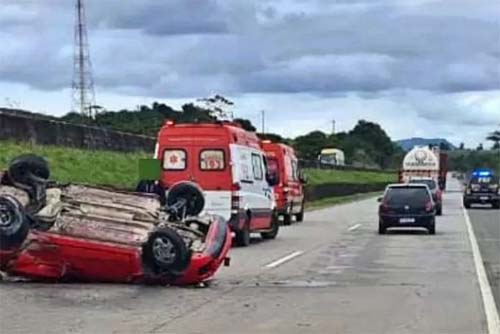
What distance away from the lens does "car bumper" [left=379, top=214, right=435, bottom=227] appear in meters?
36.7

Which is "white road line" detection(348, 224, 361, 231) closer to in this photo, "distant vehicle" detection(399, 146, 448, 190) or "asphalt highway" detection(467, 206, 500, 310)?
"asphalt highway" detection(467, 206, 500, 310)

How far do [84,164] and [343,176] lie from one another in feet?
210

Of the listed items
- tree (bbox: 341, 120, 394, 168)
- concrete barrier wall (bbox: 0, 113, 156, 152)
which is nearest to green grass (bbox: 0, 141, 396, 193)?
concrete barrier wall (bbox: 0, 113, 156, 152)

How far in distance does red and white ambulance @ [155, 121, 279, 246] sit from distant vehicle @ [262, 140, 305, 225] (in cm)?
997

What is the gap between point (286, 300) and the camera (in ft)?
54.6

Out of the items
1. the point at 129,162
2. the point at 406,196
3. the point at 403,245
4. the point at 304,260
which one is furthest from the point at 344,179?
the point at 304,260

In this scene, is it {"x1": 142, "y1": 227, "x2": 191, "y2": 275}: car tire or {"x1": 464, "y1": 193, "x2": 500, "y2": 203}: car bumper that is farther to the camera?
{"x1": 464, "y1": 193, "x2": 500, "y2": 203}: car bumper

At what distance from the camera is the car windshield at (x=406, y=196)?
3712cm

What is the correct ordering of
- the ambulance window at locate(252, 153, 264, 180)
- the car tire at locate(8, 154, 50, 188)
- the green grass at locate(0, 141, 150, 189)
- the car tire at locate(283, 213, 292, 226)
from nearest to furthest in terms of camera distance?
1. the car tire at locate(8, 154, 50, 188)
2. the ambulance window at locate(252, 153, 264, 180)
3. the green grass at locate(0, 141, 150, 189)
4. the car tire at locate(283, 213, 292, 226)

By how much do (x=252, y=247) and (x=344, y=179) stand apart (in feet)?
235

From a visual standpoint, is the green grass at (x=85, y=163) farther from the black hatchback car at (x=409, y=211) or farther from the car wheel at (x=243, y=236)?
the black hatchback car at (x=409, y=211)

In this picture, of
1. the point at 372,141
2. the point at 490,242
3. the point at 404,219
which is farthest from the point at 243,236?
the point at 372,141

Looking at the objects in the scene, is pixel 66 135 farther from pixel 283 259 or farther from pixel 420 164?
pixel 420 164

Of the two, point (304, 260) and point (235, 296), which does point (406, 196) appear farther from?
point (235, 296)
